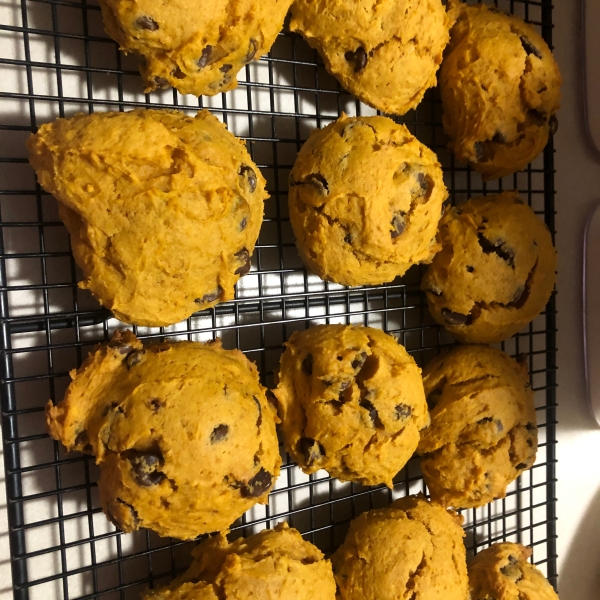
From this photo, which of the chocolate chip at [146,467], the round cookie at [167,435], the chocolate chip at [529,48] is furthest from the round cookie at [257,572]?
the chocolate chip at [529,48]

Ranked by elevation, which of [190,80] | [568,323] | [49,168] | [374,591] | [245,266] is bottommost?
[374,591]

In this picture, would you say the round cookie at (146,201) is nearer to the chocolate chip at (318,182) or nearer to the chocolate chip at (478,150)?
the chocolate chip at (318,182)

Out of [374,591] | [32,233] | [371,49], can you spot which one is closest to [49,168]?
[32,233]

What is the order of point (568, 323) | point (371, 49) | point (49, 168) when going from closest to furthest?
point (49, 168)
point (371, 49)
point (568, 323)

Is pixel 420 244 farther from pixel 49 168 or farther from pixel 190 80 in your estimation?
pixel 49 168

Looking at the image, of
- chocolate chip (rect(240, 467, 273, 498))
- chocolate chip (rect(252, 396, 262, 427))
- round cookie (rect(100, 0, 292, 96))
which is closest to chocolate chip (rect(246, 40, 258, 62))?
round cookie (rect(100, 0, 292, 96))

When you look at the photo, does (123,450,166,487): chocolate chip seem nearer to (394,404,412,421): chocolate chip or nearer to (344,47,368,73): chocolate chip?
(394,404,412,421): chocolate chip

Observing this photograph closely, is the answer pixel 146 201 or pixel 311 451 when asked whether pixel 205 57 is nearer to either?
pixel 146 201
